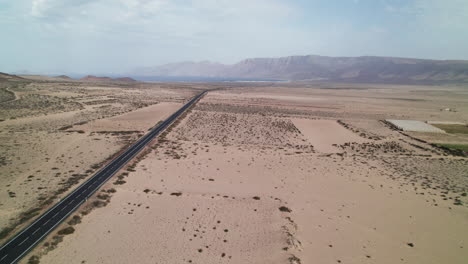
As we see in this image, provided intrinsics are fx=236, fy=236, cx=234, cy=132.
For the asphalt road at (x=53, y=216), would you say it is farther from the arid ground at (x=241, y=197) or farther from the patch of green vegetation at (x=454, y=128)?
the patch of green vegetation at (x=454, y=128)

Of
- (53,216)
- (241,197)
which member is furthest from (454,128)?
(53,216)

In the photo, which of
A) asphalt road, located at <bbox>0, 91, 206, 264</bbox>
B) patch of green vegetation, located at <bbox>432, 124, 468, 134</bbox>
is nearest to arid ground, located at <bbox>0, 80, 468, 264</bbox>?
asphalt road, located at <bbox>0, 91, 206, 264</bbox>

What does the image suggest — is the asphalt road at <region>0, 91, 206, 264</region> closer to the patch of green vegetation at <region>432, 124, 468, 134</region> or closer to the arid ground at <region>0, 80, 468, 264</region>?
the arid ground at <region>0, 80, 468, 264</region>

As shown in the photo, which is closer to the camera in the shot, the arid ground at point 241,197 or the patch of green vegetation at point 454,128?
the arid ground at point 241,197

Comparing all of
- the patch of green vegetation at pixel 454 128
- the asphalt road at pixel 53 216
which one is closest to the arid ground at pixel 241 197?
the asphalt road at pixel 53 216

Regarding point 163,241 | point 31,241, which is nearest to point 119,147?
point 31,241

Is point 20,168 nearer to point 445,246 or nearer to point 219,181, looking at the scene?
point 219,181
